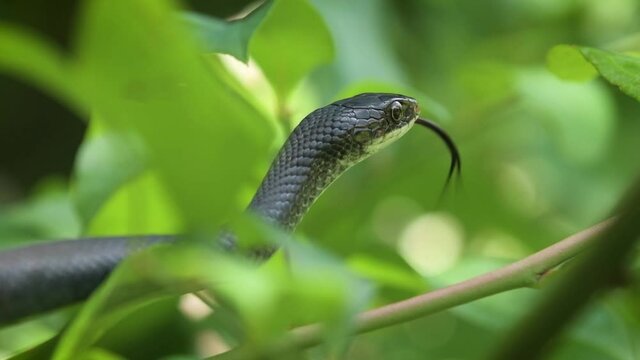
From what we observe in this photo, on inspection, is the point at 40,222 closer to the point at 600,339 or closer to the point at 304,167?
the point at 304,167

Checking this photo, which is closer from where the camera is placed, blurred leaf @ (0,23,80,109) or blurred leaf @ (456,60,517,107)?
blurred leaf @ (0,23,80,109)

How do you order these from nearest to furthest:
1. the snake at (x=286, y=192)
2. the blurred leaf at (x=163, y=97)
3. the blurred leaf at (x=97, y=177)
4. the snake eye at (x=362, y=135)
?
the blurred leaf at (x=163, y=97), the blurred leaf at (x=97, y=177), the snake at (x=286, y=192), the snake eye at (x=362, y=135)

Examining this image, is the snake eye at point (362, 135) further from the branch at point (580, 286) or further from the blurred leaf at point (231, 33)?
the branch at point (580, 286)

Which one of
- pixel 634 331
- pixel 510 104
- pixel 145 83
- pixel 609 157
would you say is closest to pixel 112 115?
pixel 145 83

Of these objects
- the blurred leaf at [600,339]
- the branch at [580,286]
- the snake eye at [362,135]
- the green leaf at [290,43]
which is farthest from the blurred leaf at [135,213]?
the branch at [580,286]

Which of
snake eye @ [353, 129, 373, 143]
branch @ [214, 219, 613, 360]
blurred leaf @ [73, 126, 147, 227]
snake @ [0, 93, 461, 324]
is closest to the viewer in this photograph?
branch @ [214, 219, 613, 360]

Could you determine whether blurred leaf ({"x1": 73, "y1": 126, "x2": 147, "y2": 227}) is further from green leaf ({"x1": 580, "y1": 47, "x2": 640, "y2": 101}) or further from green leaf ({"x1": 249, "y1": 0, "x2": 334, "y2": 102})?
green leaf ({"x1": 580, "y1": 47, "x2": 640, "y2": 101})

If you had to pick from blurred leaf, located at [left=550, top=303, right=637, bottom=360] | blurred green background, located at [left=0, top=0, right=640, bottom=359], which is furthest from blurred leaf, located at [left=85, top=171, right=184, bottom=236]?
blurred leaf, located at [left=550, top=303, right=637, bottom=360]
